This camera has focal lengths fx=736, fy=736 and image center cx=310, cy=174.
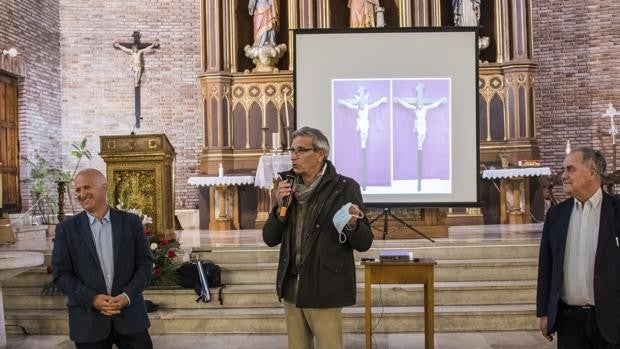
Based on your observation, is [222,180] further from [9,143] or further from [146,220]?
[9,143]

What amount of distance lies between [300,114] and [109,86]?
6.78 metres

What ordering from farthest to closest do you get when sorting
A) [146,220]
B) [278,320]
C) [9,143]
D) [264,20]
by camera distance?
[9,143], [264,20], [146,220], [278,320]

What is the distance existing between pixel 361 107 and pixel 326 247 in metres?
4.64

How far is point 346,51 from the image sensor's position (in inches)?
322

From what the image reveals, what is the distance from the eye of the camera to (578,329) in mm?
3641

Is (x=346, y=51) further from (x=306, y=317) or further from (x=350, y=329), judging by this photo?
(x=306, y=317)

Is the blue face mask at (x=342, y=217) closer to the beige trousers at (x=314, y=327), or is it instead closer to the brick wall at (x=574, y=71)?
the beige trousers at (x=314, y=327)

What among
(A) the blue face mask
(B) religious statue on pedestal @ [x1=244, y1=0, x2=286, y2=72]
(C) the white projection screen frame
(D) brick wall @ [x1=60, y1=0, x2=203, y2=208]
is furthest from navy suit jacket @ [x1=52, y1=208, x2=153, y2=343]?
(D) brick wall @ [x1=60, y1=0, x2=203, y2=208]

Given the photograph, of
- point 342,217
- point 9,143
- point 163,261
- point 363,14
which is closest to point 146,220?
point 163,261

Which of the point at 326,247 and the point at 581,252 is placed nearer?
the point at 581,252

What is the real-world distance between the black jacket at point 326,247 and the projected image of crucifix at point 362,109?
439 cm

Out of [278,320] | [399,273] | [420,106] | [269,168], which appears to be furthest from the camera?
[269,168]

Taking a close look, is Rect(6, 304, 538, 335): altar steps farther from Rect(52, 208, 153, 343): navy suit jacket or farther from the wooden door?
the wooden door

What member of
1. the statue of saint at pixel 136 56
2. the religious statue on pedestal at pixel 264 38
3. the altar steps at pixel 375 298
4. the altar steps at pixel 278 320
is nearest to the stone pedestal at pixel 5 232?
the altar steps at pixel 375 298
